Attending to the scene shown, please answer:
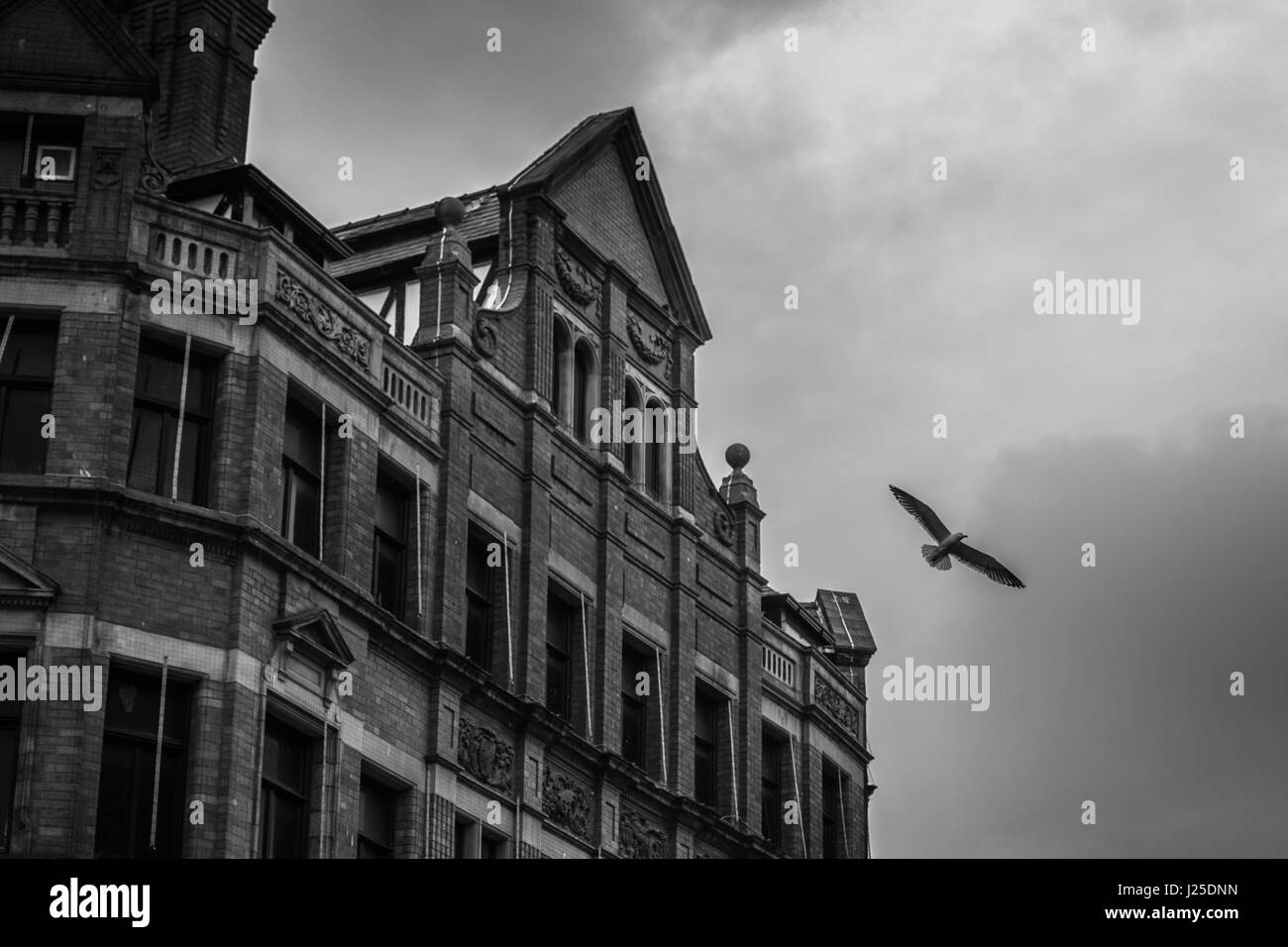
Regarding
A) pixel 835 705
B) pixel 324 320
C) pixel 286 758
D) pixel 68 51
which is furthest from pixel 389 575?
pixel 835 705

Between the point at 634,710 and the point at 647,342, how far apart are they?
20.7 ft

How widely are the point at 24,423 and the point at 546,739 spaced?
9.53 meters

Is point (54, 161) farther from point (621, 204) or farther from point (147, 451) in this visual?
point (621, 204)

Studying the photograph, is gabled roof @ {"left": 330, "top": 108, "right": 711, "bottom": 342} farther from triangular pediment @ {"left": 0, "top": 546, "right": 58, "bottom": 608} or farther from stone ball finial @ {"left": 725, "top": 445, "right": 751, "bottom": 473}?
triangular pediment @ {"left": 0, "top": 546, "right": 58, "bottom": 608}

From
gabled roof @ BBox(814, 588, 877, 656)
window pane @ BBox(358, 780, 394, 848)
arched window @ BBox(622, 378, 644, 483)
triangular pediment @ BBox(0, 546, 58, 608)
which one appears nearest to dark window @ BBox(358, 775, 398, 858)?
window pane @ BBox(358, 780, 394, 848)

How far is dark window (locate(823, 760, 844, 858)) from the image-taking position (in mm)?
49688

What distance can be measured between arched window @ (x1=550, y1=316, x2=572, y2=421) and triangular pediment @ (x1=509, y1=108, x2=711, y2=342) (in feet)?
5.48

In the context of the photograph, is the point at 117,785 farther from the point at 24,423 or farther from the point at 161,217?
the point at 161,217

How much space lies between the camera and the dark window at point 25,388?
34375mm

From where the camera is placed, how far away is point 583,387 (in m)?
44.9
